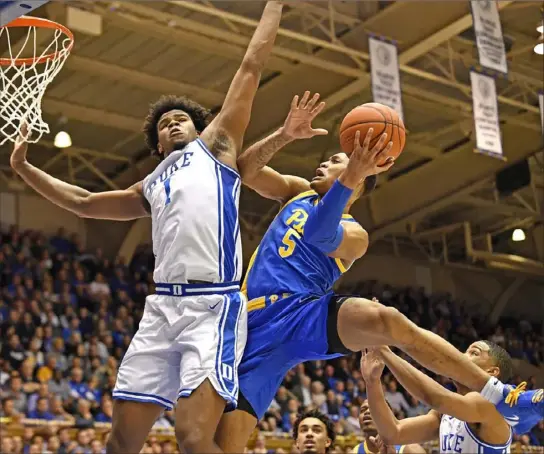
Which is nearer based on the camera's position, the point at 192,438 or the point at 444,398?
the point at 192,438

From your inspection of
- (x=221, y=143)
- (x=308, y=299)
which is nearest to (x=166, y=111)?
(x=221, y=143)

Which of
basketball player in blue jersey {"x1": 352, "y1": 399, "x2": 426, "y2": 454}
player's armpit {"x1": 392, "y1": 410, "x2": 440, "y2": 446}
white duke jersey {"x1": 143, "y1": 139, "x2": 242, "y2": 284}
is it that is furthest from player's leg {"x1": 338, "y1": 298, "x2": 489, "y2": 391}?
basketball player in blue jersey {"x1": 352, "y1": 399, "x2": 426, "y2": 454}

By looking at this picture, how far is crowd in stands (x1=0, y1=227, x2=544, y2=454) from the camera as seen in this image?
1183 centimetres

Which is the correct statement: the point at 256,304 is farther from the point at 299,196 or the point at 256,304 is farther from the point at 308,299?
the point at 299,196

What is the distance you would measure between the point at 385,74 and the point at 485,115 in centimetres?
151

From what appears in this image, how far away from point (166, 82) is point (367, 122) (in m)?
11.4

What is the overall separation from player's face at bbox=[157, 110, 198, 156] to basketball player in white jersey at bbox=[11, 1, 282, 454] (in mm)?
47

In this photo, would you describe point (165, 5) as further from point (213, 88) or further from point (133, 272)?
point (133, 272)

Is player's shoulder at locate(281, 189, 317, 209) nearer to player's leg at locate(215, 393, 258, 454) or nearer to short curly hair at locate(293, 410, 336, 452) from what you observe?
player's leg at locate(215, 393, 258, 454)

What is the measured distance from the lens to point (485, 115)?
13531mm

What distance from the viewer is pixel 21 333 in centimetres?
1360

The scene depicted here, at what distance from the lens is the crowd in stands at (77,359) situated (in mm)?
11828

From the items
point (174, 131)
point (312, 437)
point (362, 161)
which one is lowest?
point (312, 437)

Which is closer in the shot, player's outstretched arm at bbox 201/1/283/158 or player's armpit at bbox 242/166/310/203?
player's outstretched arm at bbox 201/1/283/158
